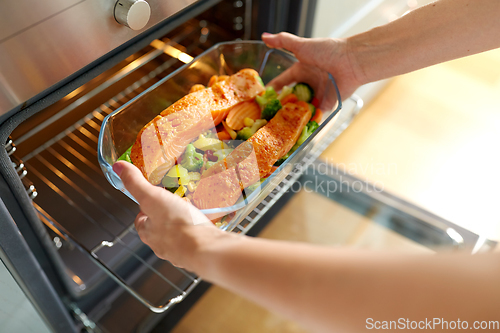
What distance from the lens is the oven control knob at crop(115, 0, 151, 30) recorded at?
1.83ft

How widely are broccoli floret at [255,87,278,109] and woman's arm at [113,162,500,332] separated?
447 millimetres

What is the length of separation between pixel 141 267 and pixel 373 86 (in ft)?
3.86

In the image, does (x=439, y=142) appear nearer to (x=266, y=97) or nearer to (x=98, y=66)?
(x=266, y=97)

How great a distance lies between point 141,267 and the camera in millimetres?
1106

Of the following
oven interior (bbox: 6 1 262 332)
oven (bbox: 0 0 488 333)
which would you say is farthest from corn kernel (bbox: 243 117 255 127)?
oven interior (bbox: 6 1 262 332)

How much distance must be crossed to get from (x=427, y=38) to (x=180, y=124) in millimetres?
578

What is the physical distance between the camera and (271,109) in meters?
0.81

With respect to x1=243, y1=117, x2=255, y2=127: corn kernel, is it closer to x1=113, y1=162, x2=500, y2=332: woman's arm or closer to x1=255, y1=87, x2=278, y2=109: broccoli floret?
x1=255, y1=87, x2=278, y2=109: broccoli floret

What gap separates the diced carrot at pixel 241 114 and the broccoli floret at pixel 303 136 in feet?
0.36

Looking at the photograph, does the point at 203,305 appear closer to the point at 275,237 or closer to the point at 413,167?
the point at 275,237

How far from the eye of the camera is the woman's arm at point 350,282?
0.31 m

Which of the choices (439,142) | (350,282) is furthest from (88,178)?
(439,142)

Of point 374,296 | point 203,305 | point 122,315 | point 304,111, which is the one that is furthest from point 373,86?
point 374,296

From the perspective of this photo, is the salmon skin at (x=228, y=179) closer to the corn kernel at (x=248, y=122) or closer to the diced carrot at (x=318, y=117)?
the corn kernel at (x=248, y=122)
